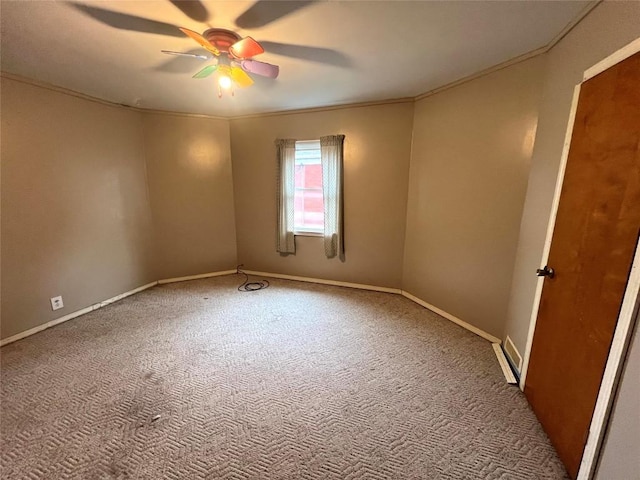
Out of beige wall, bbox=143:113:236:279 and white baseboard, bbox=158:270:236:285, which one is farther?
white baseboard, bbox=158:270:236:285

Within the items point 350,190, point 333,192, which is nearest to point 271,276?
point 333,192

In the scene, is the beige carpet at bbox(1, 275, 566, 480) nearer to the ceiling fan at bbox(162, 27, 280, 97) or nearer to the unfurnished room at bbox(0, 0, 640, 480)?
the unfurnished room at bbox(0, 0, 640, 480)

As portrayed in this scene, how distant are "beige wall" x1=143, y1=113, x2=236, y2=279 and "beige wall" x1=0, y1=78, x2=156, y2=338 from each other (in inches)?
7.3

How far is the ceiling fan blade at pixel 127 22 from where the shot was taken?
149cm

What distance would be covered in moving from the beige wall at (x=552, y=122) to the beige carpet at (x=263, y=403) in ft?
2.09

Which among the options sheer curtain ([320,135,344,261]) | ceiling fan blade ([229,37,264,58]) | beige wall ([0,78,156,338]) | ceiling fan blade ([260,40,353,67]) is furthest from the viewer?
sheer curtain ([320,135,344,261])

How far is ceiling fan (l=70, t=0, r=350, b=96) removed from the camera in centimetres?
147

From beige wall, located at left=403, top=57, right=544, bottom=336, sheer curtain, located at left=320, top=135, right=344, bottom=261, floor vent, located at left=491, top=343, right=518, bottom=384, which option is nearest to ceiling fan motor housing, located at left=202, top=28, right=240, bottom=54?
sheer curtain, located at left=320, top=135, right=344, bottom=261

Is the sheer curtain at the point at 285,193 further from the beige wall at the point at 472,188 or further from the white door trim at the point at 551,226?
the white door trim at the point at 551,226

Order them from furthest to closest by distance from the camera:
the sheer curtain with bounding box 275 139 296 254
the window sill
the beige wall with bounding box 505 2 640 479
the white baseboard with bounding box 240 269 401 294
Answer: the window sill → the sheer curtain with bounding box 275 139 296 254 → the white baseboard with bounding box 240 269 401 294 → the beige wall with bounding box 505 2 640 479

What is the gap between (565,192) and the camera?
152 centimetres

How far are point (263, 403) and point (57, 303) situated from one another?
2.49 metres

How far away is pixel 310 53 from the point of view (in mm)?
2010

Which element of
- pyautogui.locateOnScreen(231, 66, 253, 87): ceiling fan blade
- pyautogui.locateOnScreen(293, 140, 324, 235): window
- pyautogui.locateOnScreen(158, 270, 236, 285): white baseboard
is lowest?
pyautogui.locateOnScreen(158, 270, 236, 285): white baseboard
